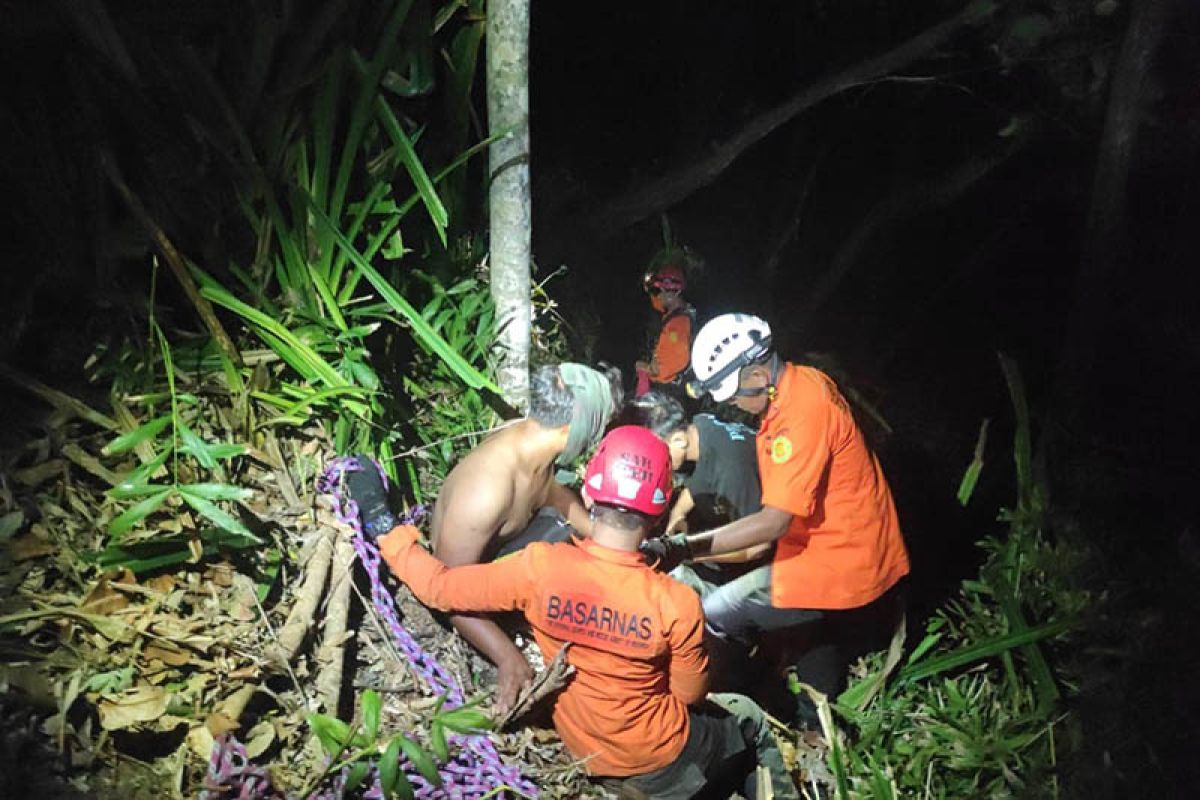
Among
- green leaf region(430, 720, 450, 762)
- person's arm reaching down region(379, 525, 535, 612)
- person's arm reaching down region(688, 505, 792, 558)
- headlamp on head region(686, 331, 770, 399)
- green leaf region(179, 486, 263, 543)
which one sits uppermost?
green leaf region(179, 486, 263, 543)

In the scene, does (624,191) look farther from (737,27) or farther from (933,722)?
(933,722)

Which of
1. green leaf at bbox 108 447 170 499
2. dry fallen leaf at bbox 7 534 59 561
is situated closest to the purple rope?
green leaf at bbox 108 447 170 499

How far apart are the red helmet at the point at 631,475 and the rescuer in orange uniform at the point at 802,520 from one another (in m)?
0.81

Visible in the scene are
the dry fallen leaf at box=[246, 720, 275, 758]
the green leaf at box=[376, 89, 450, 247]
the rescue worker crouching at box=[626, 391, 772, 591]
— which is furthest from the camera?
the rescue worker crouching at box=[626, 391, 772, 591]

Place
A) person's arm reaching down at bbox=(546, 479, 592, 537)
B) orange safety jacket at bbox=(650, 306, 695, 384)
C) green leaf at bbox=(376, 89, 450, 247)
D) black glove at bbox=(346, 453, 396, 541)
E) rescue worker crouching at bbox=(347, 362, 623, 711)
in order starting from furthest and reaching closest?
orange safety jacket at bbox=(650, 306, 695, 384) < person's arm reaching down at bbox=(546, 479, 592, 537) < green leaf at bbox=(376, 89, 450, 247) < black glove at bbox=(346, 453, 396, 541) < rescue worker crouching at bbox=(347, 362, 623, 711)

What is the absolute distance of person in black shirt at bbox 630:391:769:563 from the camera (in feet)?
12.7

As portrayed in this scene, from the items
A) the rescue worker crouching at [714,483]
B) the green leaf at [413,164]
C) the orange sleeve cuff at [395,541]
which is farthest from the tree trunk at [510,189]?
the orange sleeve cuff at [395,541]

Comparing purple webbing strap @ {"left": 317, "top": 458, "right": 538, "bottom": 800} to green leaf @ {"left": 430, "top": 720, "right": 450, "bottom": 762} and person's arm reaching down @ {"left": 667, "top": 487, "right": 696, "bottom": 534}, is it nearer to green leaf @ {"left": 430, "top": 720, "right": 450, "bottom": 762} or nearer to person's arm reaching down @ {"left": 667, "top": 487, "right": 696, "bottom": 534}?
green leaf @ {"left": 430, "top": 720, "right": 450, "bottom": 762}

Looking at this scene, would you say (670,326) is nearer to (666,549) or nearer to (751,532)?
(666,549)

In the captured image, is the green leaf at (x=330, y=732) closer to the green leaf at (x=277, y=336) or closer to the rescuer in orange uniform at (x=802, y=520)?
the green leaf at (x=277, y=336)

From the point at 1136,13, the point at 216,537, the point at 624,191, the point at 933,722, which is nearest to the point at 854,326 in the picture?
the point at 624,191

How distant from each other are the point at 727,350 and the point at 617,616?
1350 millimetres

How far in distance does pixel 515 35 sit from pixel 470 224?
118cm

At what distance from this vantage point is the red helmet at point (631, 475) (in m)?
2.52
